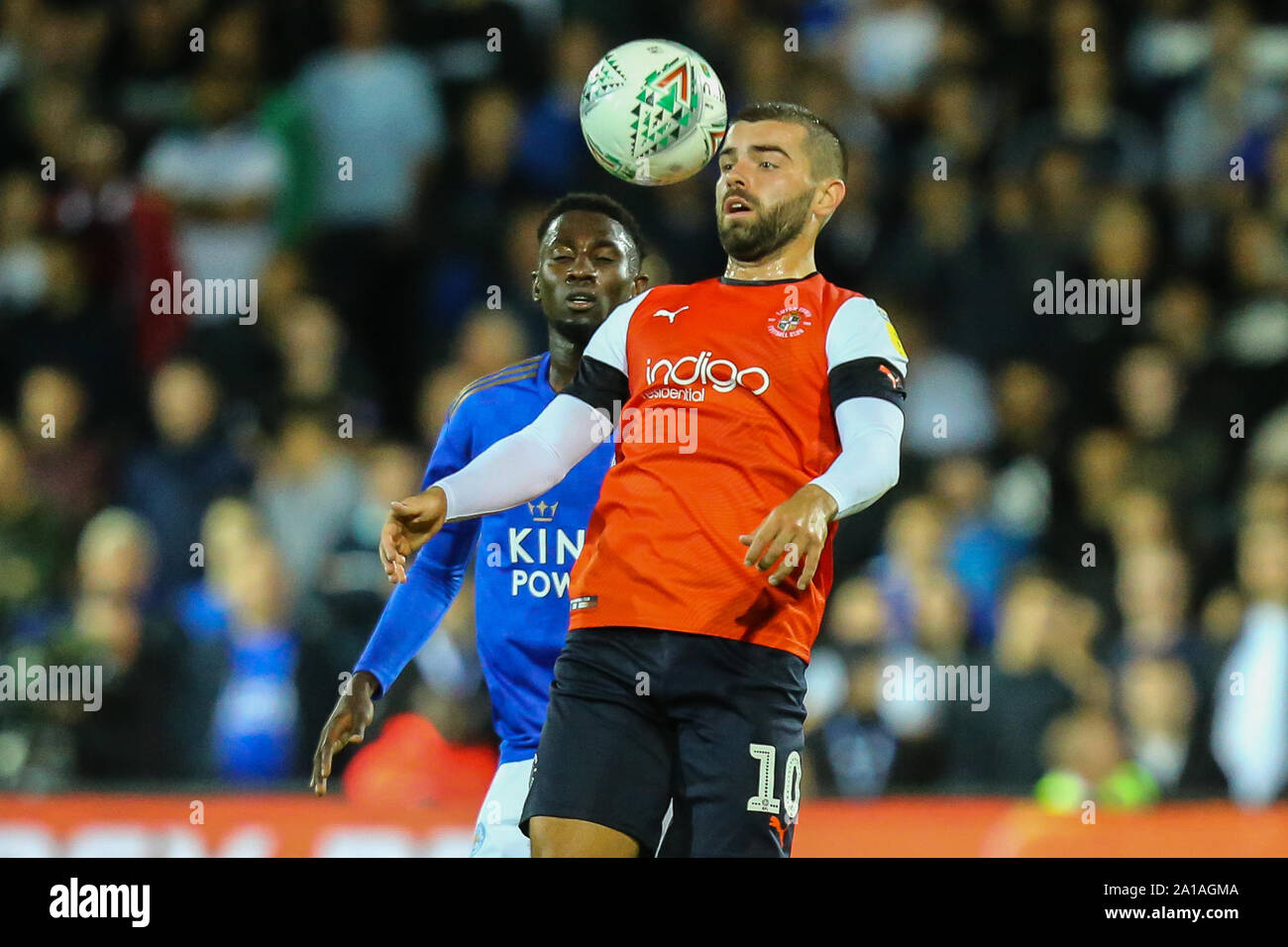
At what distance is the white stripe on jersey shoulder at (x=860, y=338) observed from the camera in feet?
15.7

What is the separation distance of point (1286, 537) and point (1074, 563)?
1041 millimetres

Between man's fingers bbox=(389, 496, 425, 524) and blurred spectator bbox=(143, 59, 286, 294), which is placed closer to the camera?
man's fingers bbox=(389, 496, 425, 524)

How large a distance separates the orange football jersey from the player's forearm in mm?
940

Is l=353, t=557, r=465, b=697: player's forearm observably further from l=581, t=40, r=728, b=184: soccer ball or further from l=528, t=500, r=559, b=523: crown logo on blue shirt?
l=581, t=40, r=728, b=184: soccer ball

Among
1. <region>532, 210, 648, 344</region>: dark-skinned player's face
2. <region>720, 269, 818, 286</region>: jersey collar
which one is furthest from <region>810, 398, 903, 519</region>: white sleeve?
<region>532, 210, 648, 344</region>: dark-skinned player's face

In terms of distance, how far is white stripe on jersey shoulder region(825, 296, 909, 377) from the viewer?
15.7ft

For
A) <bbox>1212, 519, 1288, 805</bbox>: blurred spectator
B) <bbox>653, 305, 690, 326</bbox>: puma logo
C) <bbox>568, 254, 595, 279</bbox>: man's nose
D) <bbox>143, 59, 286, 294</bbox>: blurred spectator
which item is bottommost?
<bbox>1212, 519, 1288, 805</bbox>: blurred spectator

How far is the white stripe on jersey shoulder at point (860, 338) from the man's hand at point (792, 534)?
526 millimetres

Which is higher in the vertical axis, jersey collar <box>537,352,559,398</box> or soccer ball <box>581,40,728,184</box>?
soccer ball <box>581,40,728,184</box>

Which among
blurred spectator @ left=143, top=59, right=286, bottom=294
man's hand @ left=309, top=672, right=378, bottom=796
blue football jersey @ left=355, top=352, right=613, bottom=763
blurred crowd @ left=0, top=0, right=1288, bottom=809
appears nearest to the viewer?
man's hand @ left=309, top=672, right=378, bottom=796

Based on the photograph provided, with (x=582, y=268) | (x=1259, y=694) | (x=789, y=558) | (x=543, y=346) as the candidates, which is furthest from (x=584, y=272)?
(x=1259, y=694)

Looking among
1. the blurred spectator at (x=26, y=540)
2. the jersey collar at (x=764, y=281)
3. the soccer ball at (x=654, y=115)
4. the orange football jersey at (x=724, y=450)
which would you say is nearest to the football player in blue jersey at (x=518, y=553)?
the soccer ball at (x=654, y=115)
